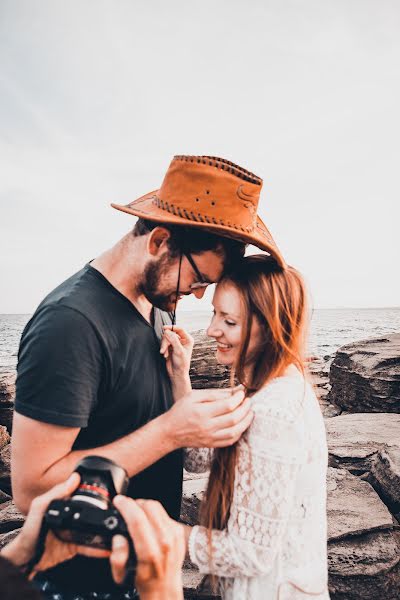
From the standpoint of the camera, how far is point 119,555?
3.99ft

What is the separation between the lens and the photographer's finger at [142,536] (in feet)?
3.94

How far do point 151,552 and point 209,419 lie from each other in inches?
28.4

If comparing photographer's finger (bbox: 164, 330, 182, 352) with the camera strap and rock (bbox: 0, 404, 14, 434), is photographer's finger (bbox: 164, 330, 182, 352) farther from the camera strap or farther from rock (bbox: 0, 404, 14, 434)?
rock (bbox: 0, 404, 14, 434)

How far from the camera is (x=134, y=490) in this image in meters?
2.43

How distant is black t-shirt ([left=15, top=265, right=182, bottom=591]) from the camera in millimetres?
1831

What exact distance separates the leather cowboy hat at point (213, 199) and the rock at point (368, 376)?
729 cm

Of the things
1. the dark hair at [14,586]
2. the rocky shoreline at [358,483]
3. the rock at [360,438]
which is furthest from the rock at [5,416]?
the dark hair at [14,586]

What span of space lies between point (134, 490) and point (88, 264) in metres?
1.46

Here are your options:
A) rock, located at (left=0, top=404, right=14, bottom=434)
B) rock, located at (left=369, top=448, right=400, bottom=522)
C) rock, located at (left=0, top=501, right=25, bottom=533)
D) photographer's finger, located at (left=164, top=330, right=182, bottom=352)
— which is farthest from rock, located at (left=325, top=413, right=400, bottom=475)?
rock, located at (left=0, top=404, right=14, bottom=434)

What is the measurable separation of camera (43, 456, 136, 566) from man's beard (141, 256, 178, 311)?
1.29m

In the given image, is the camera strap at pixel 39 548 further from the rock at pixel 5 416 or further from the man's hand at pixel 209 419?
the rock at pixel 5 416

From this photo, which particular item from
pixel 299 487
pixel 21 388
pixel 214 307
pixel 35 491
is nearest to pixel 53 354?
pixel 21 388

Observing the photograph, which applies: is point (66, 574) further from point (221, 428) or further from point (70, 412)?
point (221, 428)


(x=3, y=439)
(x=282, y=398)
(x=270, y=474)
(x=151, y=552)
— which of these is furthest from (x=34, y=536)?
(x=3, y=439)
